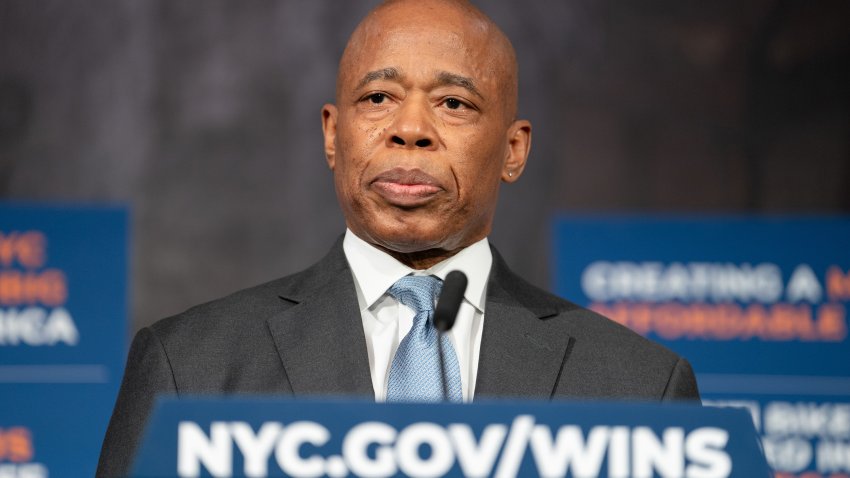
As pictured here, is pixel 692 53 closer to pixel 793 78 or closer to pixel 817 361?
pixel 793 78

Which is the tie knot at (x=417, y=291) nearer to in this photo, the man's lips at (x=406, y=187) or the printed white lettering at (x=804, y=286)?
the man's lips at (x=406, y=187)

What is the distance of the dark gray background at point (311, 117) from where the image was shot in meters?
3.46

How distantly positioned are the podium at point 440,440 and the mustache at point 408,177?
657 mm

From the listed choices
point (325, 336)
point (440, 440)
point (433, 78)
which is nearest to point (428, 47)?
point (433, 78)

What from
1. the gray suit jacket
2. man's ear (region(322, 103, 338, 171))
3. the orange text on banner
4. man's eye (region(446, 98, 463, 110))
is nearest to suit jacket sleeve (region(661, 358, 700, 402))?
the gray suit jacket

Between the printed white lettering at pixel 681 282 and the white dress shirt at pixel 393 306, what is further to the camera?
the printed white lettering at pixel 681 282

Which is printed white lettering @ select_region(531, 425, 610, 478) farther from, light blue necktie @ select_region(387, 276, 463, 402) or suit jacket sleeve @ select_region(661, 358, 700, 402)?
suit jacket sleeve @ select_region(661, 358, 700, 402)

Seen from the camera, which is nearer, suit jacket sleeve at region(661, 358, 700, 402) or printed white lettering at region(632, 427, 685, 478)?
printed white lettering at region(632, 427, 685, 478)

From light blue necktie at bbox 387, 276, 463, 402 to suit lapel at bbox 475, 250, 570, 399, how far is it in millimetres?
50

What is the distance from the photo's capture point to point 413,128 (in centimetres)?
176

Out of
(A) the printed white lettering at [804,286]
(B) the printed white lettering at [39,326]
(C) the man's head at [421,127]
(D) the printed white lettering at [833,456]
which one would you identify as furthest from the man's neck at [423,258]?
(D) the printed white lettering at [833,456]

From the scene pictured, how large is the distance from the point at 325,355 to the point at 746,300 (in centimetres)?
200

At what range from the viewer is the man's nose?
1.76m

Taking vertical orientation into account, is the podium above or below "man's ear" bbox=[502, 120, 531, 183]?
below
